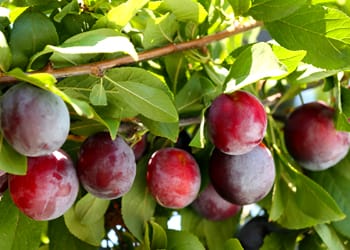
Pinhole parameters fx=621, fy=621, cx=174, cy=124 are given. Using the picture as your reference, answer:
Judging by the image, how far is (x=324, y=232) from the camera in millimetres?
953

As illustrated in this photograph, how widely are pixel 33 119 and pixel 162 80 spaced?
0.22 meters

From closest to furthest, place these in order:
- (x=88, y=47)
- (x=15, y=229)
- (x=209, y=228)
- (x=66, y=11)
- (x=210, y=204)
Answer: (x=88, y=47) → (x=66, y=11) → (x=15, y=229) → (x=210, y=204) → (x=209, y=228)

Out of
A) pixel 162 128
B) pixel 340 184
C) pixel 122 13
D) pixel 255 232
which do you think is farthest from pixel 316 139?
pixel 122 13

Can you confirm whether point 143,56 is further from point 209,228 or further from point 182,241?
point 209,228

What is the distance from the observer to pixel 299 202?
3.01 ft

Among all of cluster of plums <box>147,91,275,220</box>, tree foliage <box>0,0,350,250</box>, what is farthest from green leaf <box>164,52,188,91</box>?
cluster of plums <box>147,91,275,220</box>

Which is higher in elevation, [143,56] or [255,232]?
[143,56]

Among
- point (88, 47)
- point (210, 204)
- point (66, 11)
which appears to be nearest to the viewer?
point (88, 47)

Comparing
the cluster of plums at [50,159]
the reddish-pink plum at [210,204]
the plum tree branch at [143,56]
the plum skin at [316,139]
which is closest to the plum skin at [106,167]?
the cluster of plums at [50,159]

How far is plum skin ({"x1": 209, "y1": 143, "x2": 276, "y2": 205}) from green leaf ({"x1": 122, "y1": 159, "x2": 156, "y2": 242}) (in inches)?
4.0

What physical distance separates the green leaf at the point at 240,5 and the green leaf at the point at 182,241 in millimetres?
299

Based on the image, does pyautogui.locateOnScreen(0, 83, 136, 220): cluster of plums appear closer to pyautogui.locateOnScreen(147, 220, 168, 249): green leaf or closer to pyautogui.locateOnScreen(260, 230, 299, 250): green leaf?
pyautogui.locateOnScreen(147, 220, 168, 249): green leaf

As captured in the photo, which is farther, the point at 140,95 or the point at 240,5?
the point at 240,5

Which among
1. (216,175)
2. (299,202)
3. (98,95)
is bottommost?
(299,202)
